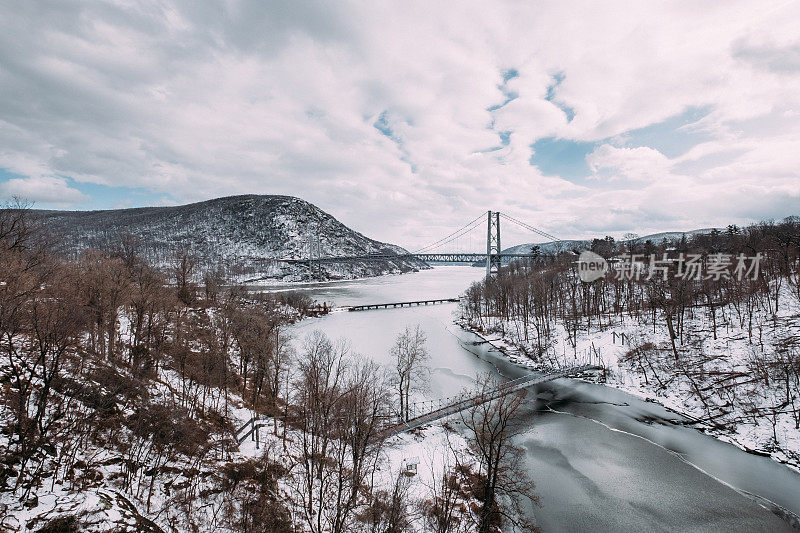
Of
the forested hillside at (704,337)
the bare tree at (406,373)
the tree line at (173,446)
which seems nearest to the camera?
the tree line at (173,446)

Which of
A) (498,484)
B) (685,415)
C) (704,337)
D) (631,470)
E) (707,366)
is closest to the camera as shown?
(498,484)

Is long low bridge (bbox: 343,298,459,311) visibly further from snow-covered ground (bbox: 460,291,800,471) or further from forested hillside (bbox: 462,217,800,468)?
snow-covered ground (bbox: 460,291,800,471)

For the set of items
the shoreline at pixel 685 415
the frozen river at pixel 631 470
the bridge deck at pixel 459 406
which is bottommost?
the frozen river at pixel 631 470

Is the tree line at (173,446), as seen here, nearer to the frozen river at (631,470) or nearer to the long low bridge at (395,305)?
the frozen river at (631,470)

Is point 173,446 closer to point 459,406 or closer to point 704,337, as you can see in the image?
point 459,406

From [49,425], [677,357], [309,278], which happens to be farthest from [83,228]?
[677,357]

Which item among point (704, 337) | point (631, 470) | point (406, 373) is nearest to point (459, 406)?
point (406, 373)

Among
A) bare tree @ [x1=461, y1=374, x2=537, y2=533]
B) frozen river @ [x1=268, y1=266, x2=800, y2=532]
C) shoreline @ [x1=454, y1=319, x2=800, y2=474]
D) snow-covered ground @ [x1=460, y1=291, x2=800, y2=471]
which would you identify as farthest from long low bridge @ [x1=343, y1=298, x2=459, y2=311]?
bare tree @ [x1=461, y1=374, x2=537, y2=533]

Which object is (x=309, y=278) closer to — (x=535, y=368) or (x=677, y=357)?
(x=535, y=368)

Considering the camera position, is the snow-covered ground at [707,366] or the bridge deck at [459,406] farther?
the snow-covered ground at [707,366]

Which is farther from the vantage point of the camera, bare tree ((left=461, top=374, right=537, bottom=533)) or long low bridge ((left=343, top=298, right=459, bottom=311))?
long low bridge ((left=343, top=298, right=459, bottom=311))

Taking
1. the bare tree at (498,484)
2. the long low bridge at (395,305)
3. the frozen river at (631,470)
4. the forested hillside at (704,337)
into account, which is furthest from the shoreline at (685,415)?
the long low bridge at (395,305)
